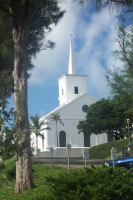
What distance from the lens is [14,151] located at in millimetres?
6555

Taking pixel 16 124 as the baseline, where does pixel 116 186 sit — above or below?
below

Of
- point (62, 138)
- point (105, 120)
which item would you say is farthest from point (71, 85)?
point (105, 120)

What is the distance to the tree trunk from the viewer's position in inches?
270

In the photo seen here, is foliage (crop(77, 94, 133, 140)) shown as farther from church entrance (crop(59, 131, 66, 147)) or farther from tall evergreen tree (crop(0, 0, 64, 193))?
tall evergreen tree (crop(0, 0, 64, 193))

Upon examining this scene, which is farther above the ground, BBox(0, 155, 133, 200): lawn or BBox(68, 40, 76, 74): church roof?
BBox(68, 40, 76, 74): church roof

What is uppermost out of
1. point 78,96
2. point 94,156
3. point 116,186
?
point 78,96

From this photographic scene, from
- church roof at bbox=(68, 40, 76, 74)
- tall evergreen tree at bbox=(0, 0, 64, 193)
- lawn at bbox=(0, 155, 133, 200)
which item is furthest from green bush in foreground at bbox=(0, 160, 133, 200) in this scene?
church roof at bbox=(68, 40, 76, 74)

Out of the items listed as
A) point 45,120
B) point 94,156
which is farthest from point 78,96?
point 94,156

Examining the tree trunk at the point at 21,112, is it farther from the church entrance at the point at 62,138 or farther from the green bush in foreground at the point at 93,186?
the church entrance at the point at 62,138

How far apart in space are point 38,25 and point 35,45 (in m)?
1.54

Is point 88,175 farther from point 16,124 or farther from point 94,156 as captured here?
point 94,156

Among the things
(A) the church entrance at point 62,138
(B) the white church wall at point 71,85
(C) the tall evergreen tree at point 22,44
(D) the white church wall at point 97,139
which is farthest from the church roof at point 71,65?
(C) the tall evergreen tree at point 22,44

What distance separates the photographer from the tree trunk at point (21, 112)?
22.5 feet

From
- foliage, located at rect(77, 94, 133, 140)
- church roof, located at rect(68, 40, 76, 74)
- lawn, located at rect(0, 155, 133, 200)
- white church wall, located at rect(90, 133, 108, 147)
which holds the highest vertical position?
church roof, located at rect(68, 40, 76, 74)
